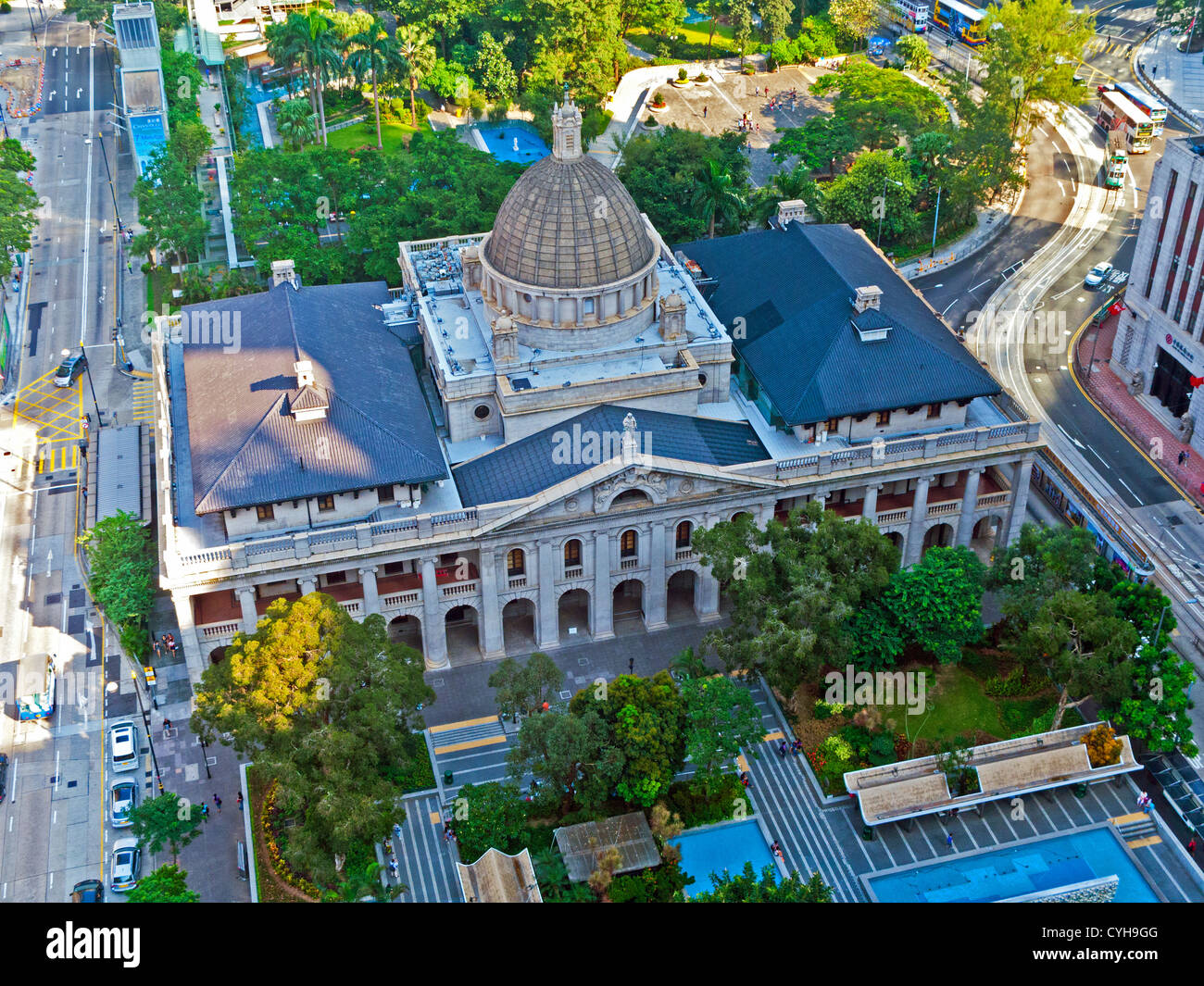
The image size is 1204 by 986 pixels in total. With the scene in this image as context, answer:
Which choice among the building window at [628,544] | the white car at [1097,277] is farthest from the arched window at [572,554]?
the white car at [1097,277]

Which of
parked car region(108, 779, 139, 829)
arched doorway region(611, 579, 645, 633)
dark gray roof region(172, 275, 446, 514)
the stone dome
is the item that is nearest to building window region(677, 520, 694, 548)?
arched doorway region(611, 579, 645, 633)

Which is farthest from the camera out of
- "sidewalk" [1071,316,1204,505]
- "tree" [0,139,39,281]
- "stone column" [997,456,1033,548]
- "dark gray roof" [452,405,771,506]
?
"tree" [0,139,39,281]

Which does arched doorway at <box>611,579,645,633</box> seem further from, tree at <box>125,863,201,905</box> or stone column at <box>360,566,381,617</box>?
tree at <box>125,863,201,905</box>

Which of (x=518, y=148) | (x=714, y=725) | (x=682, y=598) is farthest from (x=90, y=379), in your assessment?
(x=714, y=725)

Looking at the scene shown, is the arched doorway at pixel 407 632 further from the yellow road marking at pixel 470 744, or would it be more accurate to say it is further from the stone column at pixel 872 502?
the stone column at pixel 872 502

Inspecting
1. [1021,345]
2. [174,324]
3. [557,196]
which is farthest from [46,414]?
[1021,345]

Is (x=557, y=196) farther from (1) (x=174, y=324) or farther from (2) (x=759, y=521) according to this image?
(1) (x=174, y=324)

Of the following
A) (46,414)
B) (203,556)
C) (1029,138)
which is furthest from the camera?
(1029,138)
